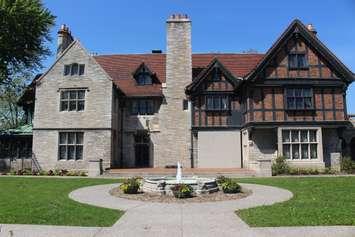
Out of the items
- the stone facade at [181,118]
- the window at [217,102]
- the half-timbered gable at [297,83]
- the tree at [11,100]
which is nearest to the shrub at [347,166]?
the stone facade at [181,118]

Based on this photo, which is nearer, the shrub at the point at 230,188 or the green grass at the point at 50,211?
the green grass at the point at 50,211

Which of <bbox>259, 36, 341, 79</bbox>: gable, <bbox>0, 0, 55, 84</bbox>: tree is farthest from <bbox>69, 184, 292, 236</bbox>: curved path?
<bbox>0, 0, 55, 84</bbox>: tree

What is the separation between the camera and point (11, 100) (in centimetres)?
4084

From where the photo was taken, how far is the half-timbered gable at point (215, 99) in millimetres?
26250

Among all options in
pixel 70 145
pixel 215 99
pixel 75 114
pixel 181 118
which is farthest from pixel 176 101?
pixel 70 145

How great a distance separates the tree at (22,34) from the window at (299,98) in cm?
1943

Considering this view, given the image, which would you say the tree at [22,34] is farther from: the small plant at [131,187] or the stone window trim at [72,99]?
the small plant at [131,187]

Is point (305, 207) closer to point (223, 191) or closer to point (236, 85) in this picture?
point (223, 191)

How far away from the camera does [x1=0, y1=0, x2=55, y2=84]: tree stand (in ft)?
86.3

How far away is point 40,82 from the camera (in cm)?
2650

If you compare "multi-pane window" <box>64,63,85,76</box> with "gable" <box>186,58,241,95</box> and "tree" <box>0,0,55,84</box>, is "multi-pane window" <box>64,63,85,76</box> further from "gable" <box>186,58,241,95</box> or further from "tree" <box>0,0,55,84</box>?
"gable" <box>186,58,241,95</box>

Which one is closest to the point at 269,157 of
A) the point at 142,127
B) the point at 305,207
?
the point at 142,127

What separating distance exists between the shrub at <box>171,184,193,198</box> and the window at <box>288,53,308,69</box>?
48.2 ft

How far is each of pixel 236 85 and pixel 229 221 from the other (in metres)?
18.4
